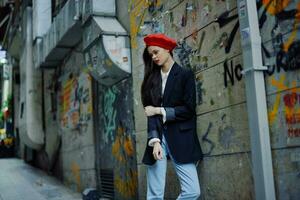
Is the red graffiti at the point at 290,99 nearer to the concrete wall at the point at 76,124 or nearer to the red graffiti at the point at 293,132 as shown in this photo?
the red graffiti at the point at 293,132

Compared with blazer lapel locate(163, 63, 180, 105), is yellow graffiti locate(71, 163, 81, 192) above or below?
below

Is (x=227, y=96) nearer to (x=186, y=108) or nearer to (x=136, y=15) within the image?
(x=186, y=108)

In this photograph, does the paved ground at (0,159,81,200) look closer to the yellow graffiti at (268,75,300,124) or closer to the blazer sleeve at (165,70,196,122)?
the blazer sleeve at (165,70,196,122)

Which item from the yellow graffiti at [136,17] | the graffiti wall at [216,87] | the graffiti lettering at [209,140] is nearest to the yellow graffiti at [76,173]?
the yellow graffiti at [136,17]

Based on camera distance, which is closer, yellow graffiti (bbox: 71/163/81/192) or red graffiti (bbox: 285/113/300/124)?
red graffiti (bbox: 285/113/300/124)

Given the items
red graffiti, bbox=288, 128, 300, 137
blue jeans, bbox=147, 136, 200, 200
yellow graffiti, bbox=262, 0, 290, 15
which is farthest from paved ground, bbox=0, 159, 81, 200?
yellow graffiti, bbox=262, 0, 290, 15

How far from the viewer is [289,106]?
297 cm

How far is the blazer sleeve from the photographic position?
3355mm

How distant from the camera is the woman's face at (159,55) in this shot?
3.46m

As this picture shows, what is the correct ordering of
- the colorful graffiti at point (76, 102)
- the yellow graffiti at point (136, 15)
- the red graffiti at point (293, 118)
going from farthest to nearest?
1. the colorful graffiti at point (76, 102)
2. the yellow graffiti at point (136, 15)
3. the red graffiti at point (293, 118)

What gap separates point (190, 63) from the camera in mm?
Result: 4281

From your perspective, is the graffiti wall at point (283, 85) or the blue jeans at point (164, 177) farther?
the blue jeans at point (164, 177)

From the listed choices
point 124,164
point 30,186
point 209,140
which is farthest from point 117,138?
point 30,186

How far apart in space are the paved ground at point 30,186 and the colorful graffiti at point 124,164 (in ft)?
4.29
